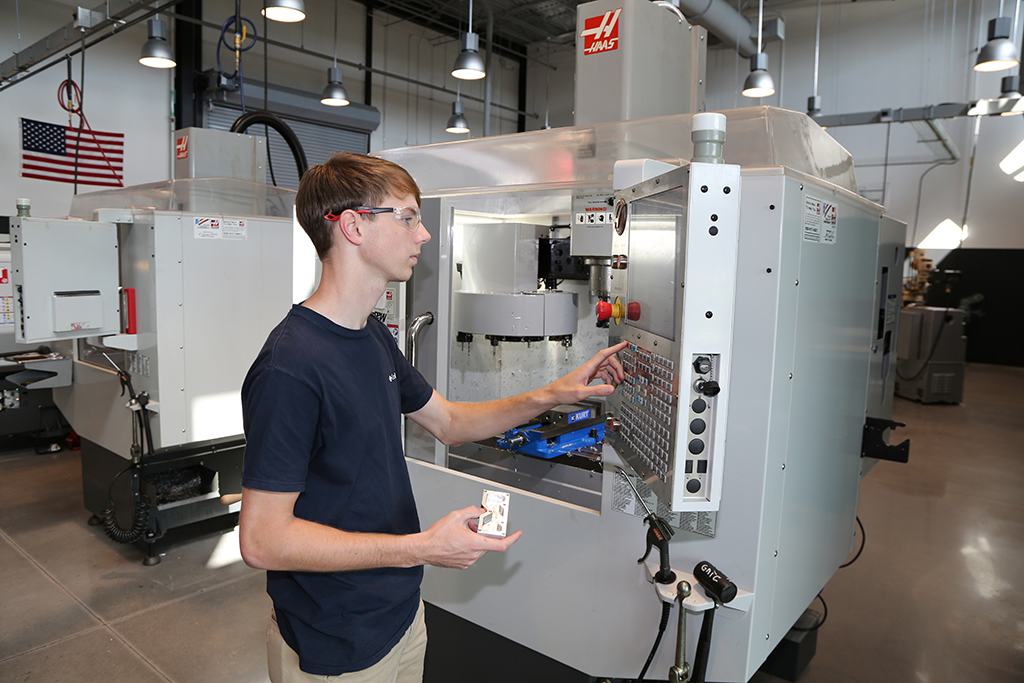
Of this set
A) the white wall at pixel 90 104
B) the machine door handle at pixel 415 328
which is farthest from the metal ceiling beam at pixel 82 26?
the machine door handle at pixel 415 328

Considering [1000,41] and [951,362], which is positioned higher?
[1000,41]

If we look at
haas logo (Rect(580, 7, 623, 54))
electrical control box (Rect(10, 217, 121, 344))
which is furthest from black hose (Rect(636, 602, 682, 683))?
electrical control box (Rect(10, 217, 121, 344))

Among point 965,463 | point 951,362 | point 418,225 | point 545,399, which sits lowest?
point 965,463

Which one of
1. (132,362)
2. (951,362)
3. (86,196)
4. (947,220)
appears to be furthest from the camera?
(947,220)

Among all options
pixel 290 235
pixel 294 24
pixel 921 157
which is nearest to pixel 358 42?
pixel 294 24

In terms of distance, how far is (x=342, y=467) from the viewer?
1.00 meters

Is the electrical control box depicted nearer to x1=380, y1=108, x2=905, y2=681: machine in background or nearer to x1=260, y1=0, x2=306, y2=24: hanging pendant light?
x1=260, y1=0, x2=306, y2=24: hanging pendant light

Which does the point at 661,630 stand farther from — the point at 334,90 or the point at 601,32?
the point at 334,90

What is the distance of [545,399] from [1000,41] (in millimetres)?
5080

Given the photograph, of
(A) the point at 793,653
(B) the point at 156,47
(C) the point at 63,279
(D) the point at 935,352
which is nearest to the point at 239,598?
(C) the point at 63,279

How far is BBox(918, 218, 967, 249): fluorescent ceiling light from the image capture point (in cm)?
773

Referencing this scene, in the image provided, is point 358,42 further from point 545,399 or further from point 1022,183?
point 1022,183

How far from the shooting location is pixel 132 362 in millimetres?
2854

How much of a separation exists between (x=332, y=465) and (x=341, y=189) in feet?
1.48
